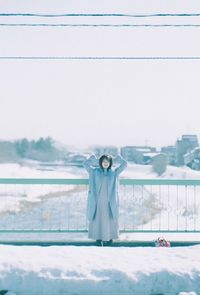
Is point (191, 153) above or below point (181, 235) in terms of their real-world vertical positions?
above

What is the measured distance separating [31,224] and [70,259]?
579 centimetres

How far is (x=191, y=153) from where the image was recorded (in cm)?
5197

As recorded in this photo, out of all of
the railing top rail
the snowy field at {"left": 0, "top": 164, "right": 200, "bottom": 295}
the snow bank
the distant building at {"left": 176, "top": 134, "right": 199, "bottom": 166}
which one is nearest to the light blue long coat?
the railing top rail

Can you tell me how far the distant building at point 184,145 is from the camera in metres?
54.0

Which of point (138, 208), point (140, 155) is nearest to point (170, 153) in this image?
point (140, 155)

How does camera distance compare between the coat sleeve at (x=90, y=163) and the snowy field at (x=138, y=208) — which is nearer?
the coat sleeve at (x=90, y=163)

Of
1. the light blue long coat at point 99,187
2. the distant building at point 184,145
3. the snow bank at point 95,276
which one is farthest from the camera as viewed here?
the distant building at point 184,145

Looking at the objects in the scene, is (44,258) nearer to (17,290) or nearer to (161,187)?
(17,290)

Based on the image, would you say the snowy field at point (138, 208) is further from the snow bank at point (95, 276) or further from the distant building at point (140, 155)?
the distant building at point (140, 155)

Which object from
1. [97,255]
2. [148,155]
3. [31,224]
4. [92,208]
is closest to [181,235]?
[92,208]

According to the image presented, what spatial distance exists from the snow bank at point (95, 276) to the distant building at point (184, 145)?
49961 mm

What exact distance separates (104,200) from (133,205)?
4.19 feet

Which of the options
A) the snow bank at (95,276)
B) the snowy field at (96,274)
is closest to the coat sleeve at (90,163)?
the snowy field at (96,274)

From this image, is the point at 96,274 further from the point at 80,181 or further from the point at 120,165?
the point at 80,181
